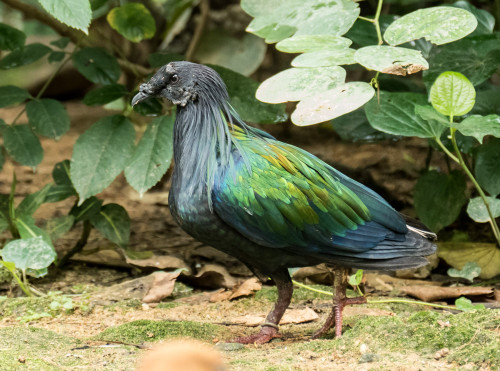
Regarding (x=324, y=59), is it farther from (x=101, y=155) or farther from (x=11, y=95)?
(x=11, y=95)

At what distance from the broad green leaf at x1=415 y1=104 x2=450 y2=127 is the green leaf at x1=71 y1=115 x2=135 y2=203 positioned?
2045mm

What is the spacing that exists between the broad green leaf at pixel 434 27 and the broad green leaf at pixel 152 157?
5.80 feet

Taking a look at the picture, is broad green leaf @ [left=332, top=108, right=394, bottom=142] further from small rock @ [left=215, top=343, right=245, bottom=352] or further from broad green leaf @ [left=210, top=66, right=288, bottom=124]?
small rock @ [left=215, top=343, right=245, bottom=352]

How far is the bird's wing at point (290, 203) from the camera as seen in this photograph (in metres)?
3.89

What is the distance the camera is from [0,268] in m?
5.37

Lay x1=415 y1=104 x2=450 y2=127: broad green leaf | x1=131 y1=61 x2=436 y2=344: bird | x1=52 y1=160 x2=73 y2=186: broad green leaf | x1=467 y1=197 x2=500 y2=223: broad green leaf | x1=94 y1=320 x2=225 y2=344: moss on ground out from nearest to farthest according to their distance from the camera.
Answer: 1. x1=131 y1=61 x2=436 y2=344: bird
2. x1=94 y1=320 x2=225 y2=344: moss on ground
3. x1=415 y1=104 x2=450 y2=127: broad green leaf
4. x1=467 y1=197 x2=500 y2=223: broad green leaf
5. x1=52 y1=160 x2=73 y2=186: broad green leaf

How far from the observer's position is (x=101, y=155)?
531 centimetres

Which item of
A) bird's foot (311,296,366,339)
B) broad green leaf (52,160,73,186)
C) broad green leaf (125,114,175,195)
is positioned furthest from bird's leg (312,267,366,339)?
broad green leaf (52,160,73,186)

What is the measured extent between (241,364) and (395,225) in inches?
50.6

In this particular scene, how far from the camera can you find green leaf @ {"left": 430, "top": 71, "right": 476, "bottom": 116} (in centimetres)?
413

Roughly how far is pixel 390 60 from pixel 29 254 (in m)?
2.58

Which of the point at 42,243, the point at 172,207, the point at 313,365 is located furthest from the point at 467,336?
the point at 42,243

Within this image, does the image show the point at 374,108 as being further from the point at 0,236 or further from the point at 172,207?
the point at 0,236

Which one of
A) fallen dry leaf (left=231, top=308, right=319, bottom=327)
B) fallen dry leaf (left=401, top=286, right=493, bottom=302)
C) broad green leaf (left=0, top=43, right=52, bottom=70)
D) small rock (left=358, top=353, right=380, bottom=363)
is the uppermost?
broad green leaf (left=0, top=43, right=52, bottom=70)
